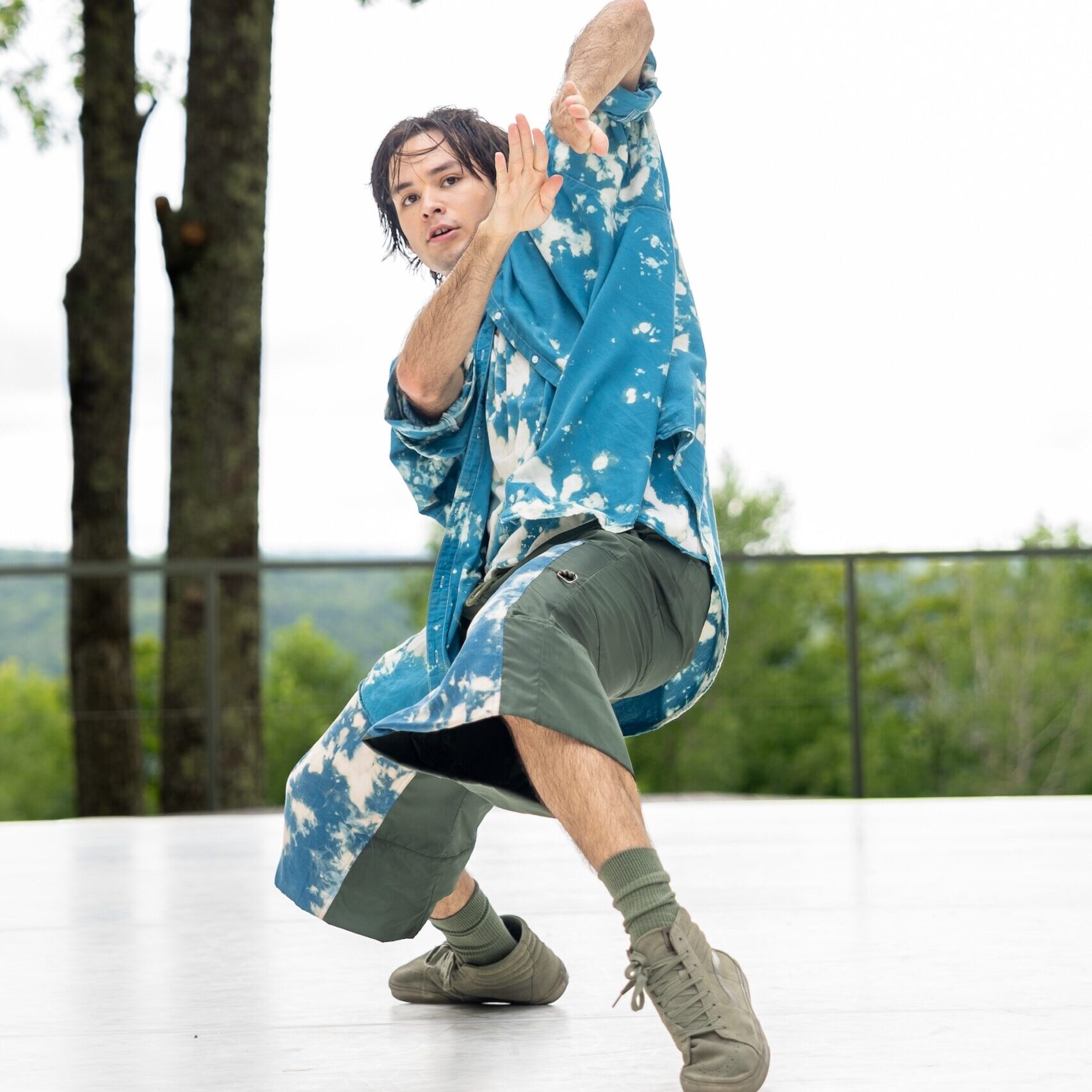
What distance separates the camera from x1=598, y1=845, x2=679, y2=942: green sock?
5.43ft

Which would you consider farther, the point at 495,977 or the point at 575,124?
the point at 495,977

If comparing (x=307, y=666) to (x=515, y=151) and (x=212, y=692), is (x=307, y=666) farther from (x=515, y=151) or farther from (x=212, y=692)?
(x=515, y=151)

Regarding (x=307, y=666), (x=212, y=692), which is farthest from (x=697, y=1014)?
(x=307, y=666)

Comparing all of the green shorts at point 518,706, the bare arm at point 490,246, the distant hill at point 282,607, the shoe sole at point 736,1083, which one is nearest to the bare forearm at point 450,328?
the bare arm at point 490,246

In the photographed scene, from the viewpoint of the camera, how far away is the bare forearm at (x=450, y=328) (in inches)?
74.2

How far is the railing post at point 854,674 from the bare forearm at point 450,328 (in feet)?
14.0

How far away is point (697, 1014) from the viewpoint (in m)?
1.64

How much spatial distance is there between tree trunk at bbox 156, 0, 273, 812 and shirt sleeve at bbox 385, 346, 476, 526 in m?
4.81

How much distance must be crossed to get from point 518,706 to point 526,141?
0.72 meters

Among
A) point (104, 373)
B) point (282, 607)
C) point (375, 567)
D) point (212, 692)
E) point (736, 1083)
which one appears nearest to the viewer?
point (736, 1083)

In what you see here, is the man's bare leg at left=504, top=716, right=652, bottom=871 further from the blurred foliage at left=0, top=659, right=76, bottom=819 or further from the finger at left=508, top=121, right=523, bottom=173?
the blurred foliage at left=0, top=659, right=76, bottom=819

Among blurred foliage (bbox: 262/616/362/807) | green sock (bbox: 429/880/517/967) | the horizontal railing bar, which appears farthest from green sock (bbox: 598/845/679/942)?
blurred foliage (bbox: 262/616/362/807)

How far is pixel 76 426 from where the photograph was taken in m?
8.16

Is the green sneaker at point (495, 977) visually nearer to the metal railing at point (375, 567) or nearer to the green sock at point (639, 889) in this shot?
the green sock at point (639, 889)
